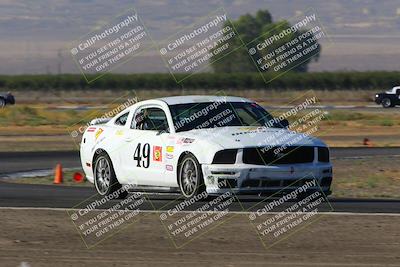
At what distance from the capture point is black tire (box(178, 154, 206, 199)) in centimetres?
1511

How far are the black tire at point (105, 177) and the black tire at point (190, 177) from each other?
66.4 inches

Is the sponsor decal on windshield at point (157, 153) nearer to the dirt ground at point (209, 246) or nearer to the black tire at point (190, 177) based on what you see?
the black tire at point (190, 177)

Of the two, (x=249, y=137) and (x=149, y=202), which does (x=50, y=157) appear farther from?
(x=249, y=137)

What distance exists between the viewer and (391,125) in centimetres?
4659

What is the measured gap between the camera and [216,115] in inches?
637

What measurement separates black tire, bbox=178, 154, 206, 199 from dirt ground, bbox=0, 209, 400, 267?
1.37 metres

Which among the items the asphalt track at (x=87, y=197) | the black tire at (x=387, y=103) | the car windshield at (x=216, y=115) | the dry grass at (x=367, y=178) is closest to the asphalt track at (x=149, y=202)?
the asphalt track at (x=87, y=197)

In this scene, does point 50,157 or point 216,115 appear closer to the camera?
point 216,115

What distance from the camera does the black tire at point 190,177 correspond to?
15.1 metres

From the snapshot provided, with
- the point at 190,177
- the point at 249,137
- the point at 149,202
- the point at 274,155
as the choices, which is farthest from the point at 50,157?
the point at 274,155

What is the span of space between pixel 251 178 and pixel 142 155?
2.05 meters

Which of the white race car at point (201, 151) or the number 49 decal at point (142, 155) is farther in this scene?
the number 49 decal at point (142, 155)

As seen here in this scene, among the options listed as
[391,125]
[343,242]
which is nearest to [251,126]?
[343,242]

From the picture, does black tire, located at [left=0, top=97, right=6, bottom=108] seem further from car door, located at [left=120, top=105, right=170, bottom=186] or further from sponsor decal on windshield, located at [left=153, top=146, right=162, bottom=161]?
sponsor decal on windshield, located at [left=153, top=146, right=162, bottom=161]
